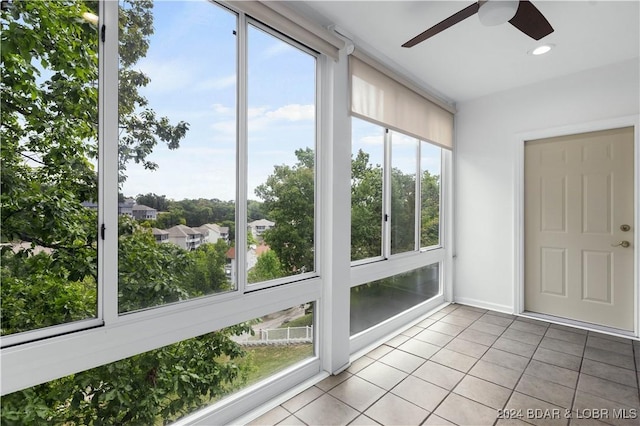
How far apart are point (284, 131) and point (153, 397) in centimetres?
175

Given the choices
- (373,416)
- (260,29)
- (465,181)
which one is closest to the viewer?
(373,416)

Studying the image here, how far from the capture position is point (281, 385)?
6.61 ft

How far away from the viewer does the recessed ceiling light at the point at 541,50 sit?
2.53 meters

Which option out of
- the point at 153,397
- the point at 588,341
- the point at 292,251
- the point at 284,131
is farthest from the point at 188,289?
the point at 588,341

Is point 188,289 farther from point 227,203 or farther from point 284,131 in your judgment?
point 284,131

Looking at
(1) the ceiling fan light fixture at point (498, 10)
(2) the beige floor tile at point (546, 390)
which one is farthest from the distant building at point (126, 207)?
(2) the beige floor tile at point (546, 390)

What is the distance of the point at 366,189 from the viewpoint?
2.76 m

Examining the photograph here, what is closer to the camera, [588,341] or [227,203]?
[227,203]

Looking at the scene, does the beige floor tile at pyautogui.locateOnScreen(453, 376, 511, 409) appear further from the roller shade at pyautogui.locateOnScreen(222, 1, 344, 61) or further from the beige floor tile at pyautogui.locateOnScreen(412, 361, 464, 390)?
the roller shade at pyautogui.locateOnScreen(222, 1, 344, 61)

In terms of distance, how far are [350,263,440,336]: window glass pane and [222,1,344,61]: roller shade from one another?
1.96 m

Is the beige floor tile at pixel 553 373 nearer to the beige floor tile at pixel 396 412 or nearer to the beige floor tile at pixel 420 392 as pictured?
the beige floor tile at pixel 420 392

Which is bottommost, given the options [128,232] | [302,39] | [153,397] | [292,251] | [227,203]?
[153,397]

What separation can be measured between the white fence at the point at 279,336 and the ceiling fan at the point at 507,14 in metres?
2.17

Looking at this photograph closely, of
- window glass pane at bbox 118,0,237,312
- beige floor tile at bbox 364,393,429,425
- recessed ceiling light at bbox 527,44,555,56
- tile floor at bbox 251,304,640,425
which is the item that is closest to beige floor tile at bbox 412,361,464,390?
tile floor at bbox 251,304,640,425
